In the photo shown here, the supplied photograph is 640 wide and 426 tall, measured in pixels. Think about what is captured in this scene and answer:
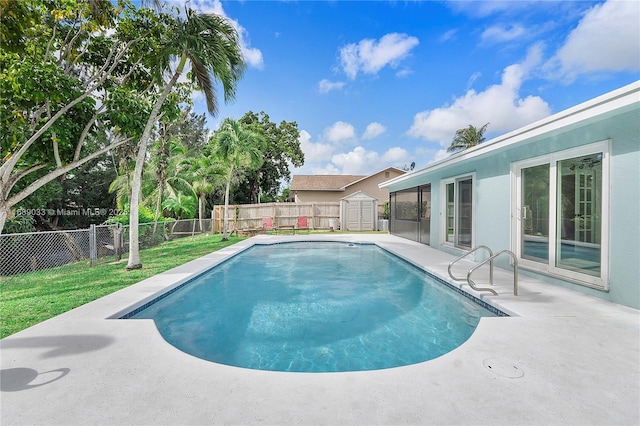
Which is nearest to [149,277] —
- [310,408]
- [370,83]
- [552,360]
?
[310,408]

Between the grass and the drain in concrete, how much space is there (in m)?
5.32

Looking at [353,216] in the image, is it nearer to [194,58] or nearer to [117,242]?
[117,242]

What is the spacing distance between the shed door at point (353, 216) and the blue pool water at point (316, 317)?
11053 mm

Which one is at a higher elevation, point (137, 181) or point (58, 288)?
point (137, 181)

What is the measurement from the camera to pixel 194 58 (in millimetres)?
7891

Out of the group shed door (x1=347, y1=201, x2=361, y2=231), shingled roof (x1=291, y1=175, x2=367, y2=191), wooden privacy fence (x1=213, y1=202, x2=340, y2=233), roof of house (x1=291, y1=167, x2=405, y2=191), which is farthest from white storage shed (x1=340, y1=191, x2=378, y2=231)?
shingled roof (x1=291, y1=175, x2=367, y2=191)

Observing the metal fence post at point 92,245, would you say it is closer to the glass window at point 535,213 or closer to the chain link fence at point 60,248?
the chain link fence at point 60,248

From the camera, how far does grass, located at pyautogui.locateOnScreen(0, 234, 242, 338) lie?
4215mm

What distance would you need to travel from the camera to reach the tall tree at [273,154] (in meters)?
29.8

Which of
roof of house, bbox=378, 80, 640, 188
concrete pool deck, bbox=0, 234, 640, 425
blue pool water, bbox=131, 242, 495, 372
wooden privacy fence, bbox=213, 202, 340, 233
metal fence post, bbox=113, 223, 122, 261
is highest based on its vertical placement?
roof of house, bbox=378, 80, 640, 188

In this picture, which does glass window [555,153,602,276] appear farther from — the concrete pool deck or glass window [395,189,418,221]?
glass window [395,189,418,221]

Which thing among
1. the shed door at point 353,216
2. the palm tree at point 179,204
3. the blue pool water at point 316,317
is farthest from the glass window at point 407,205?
the palm tree at point 179,204

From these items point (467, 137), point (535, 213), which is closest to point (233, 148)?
point (535, 213)

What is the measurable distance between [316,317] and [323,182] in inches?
911
